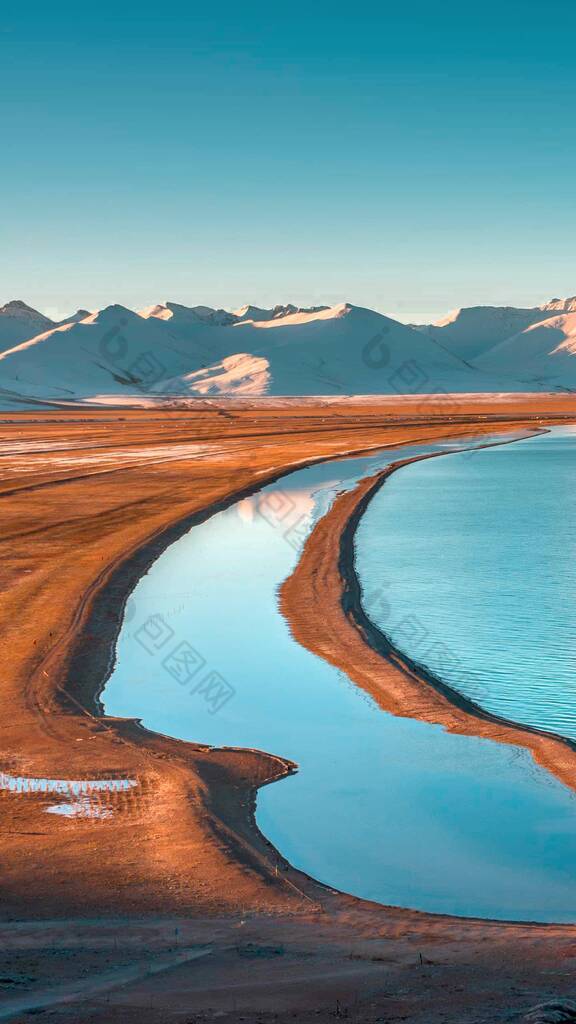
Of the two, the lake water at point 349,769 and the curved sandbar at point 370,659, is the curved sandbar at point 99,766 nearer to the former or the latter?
the lake water at point 349,769

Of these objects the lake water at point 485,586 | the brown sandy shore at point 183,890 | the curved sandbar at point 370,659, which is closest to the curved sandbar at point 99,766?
the brown sandy shore at point 183,890

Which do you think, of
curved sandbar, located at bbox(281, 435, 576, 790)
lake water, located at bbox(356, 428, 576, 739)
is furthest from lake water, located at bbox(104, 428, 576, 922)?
lake water, located at bbox(356, 428, 576, 739)

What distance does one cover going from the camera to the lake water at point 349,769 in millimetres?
10445

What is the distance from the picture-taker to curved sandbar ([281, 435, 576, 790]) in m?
14.4

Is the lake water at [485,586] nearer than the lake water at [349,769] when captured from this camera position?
No

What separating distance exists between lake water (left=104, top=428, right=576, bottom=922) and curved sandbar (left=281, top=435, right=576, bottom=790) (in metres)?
0.27

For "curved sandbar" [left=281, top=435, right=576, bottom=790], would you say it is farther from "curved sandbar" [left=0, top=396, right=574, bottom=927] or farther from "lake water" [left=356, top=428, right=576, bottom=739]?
"curved sandbar" [left=0, top=396, right=574, bottom=927]

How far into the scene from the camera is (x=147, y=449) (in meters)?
73.4

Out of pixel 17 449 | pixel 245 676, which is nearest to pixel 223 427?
pixel 17 449

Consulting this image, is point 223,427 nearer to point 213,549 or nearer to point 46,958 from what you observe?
point 213,549

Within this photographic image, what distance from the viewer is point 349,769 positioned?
539 inches

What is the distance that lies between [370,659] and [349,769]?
16.6 feet

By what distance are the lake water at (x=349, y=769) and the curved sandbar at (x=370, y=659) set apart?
0.27m

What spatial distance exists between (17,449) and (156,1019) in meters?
71.1
